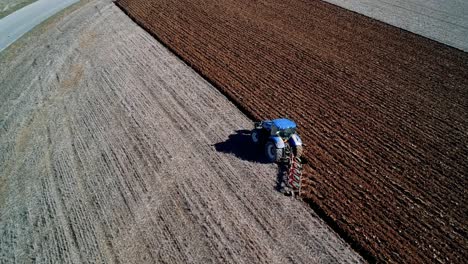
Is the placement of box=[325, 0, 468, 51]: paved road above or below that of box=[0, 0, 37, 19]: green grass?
below

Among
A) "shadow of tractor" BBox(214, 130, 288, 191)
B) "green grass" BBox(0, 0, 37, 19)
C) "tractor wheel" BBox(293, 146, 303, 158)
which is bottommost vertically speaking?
"shadow of tractor" BBox(214, 130, 288, 191)

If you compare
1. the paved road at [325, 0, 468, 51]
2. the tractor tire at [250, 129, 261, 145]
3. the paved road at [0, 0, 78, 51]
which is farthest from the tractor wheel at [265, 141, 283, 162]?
the paved road at [0, 0, 78, 51]

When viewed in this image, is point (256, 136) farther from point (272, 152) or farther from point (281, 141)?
point (281, 141)

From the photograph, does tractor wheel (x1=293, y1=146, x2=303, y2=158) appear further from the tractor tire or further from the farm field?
the tractor tire

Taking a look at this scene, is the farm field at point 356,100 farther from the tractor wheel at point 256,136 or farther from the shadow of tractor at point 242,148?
the tractor wheel at point 256,136

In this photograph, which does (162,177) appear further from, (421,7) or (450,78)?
(421,7)

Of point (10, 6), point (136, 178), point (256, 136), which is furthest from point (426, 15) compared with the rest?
point (10, 6)

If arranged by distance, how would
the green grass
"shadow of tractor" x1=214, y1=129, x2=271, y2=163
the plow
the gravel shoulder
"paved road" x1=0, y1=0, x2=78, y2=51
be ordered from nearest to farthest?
the gravel shoulder < the plow < "shadow of tractor" x1=214, y1=129, x2=271, y2=163 < "paved road" x1=0, y1=0, x2=78, y2=51 < the green grass

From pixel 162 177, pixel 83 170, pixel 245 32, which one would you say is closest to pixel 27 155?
pixel 83 170
